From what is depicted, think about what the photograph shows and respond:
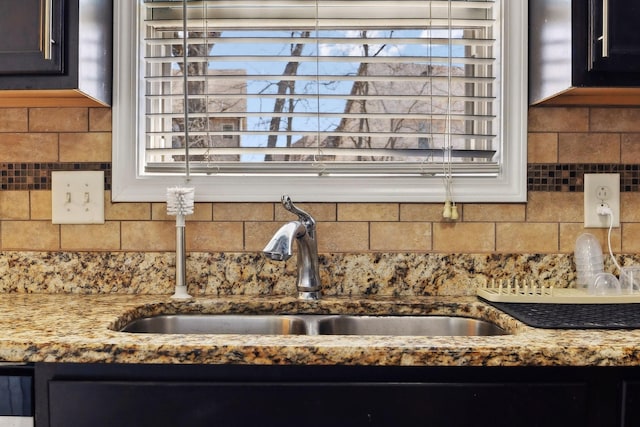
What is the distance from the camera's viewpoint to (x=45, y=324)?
119cm

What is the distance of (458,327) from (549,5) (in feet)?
2.63

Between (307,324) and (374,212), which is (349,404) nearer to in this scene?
(307,324)

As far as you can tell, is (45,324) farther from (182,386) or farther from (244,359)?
(244,359)

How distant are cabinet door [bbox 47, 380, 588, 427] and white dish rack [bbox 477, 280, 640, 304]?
44 centimetres

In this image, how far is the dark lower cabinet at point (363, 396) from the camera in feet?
3.40

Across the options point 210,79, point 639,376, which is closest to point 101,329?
point 210,79

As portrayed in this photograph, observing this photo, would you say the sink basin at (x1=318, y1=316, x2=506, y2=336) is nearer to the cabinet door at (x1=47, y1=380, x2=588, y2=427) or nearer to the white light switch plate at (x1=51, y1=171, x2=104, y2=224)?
the cabinet door at (x1=47, y1=380, x2=588, y2=427)

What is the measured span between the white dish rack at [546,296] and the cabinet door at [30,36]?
1146mm

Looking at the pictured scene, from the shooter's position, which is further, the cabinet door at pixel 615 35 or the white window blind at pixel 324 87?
the white window blind at pixel 324 87

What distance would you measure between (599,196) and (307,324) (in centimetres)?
85

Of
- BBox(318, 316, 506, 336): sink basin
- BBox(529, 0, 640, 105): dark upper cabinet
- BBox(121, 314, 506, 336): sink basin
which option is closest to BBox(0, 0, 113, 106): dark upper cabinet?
BBox(121, 314, 506, 336): sink basin

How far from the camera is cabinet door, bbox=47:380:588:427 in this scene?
1.04 metres

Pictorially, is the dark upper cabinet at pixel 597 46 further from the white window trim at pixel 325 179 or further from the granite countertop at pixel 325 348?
the granite countertop at pixel 325 348

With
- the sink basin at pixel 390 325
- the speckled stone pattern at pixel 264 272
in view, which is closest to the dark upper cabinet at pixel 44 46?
the speckled stone pattern at pixel 264 272
